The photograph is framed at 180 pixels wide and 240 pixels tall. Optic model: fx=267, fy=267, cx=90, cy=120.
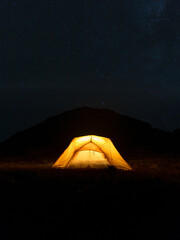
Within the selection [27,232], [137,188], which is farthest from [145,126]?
[27,232]

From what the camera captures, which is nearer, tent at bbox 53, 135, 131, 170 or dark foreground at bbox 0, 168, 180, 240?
dark foreground at bbox 0, 168, 180, 240

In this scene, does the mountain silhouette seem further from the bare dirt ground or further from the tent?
the bare dirt ground

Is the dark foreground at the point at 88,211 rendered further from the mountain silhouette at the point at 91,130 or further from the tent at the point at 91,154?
the mountain silhouette at the point at 91,130

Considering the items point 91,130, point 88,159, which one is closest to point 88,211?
point 88,159

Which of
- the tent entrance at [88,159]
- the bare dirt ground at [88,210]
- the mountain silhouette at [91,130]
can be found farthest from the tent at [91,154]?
the mountain silhouette at [91,130]

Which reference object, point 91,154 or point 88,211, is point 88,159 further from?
point 88,211

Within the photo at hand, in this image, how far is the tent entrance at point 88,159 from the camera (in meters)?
13.4

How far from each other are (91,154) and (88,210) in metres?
8.51

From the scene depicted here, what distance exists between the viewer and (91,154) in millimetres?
13875

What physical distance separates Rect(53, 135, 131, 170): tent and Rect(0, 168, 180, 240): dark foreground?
16.5ft

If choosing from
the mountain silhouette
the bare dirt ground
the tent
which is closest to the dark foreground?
the bare dirt ground

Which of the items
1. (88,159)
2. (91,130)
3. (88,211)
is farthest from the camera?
(91,130)

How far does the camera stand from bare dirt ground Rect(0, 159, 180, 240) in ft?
14.1

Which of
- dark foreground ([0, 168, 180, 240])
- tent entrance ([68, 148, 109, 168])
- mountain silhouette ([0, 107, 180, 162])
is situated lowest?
dark foreground ([0, 168, 180, 240])
